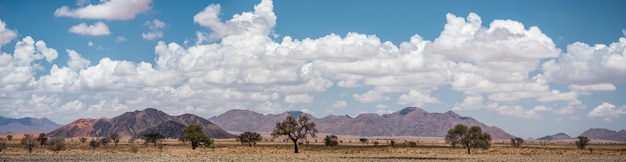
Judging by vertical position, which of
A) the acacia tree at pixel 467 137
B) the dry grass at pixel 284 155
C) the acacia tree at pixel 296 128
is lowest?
the dry grass at pixel 284 155

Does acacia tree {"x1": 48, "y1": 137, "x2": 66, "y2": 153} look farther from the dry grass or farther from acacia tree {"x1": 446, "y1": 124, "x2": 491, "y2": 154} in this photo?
acacia tree {"x1": 446, "y1": 124, "x2": 491, "y2": 154}

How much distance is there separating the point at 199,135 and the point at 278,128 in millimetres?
22930

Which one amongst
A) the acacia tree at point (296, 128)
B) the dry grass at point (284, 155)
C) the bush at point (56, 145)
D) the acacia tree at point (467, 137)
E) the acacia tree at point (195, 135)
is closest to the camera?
the dry grass at point (284, 155)

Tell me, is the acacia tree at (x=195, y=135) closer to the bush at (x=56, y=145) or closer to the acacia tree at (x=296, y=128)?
the acacia tree at (x=296, y=128)

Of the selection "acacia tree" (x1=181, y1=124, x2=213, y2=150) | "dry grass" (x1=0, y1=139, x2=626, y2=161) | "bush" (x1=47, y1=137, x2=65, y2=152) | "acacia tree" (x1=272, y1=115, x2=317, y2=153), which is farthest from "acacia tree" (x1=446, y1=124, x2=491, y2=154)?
"bush" (x1=47, y1=137, x2=65, y2=152)

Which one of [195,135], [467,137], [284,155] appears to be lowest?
[284,155]

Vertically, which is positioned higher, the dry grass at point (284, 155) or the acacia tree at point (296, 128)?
the acacia tree at point (296, 128)

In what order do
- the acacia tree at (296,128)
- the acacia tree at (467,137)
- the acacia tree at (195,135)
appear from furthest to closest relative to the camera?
the acacia tree at (195,135), the acacia tree at (467,137), the acacia tree at (296,128)

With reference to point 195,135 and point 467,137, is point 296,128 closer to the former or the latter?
point 195,135

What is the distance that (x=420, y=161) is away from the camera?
267ft

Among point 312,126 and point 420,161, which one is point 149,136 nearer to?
point 312,126

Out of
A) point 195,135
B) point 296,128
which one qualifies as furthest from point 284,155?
point 195,135

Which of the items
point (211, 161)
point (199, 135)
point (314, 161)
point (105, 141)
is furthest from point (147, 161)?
point (105, 141)

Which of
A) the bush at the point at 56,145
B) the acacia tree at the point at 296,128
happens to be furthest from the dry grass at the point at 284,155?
the acacia tree at the point at 296,128
